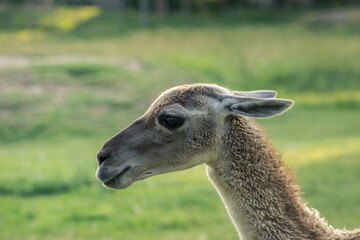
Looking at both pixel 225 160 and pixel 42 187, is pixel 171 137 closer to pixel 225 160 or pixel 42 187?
pixel 225 160

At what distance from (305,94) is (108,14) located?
1743 centimetres

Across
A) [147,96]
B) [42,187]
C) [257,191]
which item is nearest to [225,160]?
[257,191]

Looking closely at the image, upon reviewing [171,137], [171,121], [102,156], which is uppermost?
[171,121]

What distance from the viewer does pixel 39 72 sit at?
1895 centimetres

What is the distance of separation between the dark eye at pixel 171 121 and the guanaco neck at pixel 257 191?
0.35 meters

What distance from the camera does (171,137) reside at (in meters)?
4.67

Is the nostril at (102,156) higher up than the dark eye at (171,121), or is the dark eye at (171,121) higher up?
the dark eye at (171,121)

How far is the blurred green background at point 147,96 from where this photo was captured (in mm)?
9469

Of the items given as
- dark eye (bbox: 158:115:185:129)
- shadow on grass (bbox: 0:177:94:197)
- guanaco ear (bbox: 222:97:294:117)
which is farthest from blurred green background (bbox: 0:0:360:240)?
guanaco ear (bbox: 222:97:294:117)

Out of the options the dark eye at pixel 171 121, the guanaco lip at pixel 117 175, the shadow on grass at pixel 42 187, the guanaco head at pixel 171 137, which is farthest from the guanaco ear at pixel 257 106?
the shadow on grass at pixel 42 187

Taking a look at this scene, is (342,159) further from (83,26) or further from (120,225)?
(83,26)

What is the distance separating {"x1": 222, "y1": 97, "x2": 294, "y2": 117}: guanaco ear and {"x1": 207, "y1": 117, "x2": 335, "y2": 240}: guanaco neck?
0.56 ft

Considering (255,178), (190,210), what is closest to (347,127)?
(190,210)

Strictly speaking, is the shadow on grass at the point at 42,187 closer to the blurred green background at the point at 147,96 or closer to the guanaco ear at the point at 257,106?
the blurred green background at the point at 147,96
